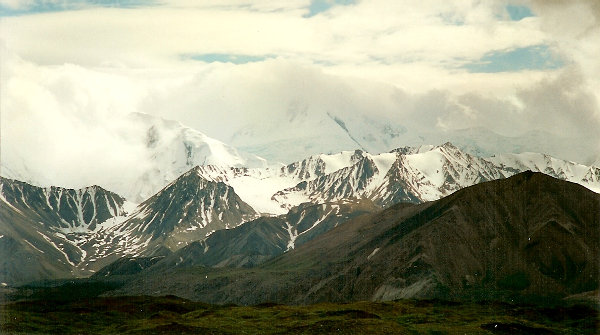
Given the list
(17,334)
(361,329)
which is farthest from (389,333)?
(17,334)

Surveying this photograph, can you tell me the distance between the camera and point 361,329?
19762cm

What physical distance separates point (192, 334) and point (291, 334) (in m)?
22.2

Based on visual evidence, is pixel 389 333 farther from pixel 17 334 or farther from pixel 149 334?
pixel 17 334

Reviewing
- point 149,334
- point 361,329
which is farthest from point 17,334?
point 361,329

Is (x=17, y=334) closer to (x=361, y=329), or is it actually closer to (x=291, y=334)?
Result: (x=291, y=334)

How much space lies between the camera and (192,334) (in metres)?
198

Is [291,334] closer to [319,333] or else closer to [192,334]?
[319,333]

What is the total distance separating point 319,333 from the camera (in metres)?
194

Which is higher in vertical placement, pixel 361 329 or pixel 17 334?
pixel 17 334

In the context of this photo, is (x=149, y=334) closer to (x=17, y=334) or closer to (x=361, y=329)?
(x=17, y=334)

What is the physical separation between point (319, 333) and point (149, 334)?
3835 cm

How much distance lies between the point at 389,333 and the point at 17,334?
270 ft

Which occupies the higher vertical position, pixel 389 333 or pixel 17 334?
pixel 17 334

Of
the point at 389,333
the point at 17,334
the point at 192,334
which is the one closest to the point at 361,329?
the point at 389,333
